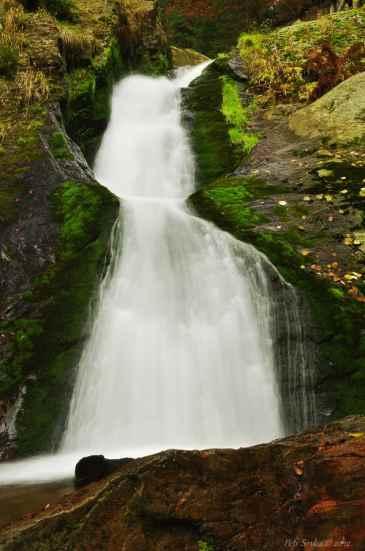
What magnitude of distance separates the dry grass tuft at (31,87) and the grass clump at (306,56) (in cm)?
545

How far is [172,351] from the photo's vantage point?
5879 mm

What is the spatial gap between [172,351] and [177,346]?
91mm

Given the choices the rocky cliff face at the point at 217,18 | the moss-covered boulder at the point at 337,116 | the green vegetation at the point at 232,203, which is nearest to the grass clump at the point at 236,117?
the moss-covered boulder at the point at 337,116

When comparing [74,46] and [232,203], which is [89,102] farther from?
[232,203]

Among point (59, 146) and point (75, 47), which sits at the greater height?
point (75, 47)

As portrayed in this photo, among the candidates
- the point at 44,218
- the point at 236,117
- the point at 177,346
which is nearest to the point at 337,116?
the point at 236,117

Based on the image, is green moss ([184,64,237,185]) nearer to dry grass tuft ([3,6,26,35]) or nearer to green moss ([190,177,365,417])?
green moss ([190,177,365,417])

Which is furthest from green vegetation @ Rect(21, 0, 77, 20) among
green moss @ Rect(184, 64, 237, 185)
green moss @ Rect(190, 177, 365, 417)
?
green moss @ Rect(190, 177, 365, 417)

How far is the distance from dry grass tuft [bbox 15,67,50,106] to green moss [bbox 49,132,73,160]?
120 cm

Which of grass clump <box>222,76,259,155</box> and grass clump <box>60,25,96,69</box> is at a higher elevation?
grass clump <box>60,25,96,69</box>

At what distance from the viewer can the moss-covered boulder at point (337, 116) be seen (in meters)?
9.12

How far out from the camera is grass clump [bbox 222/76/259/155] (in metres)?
10.5

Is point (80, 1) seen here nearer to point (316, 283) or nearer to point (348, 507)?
point (316, 283)

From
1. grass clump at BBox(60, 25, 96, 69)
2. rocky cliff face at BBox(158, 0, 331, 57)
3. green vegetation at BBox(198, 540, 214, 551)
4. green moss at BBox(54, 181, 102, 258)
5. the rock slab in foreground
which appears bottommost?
green vegetation at BBox(198, 540, 214, 551)
